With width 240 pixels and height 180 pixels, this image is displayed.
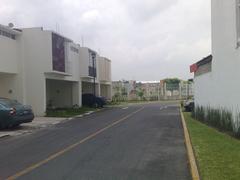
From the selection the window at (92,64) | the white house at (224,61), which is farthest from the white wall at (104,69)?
the white house at (224,61)

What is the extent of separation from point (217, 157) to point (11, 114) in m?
13.7

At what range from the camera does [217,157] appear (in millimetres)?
11062

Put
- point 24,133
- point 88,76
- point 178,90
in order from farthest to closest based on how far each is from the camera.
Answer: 1. point 178,90
2. point 88,76
3. point 24,133

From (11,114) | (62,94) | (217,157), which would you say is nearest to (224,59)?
(217,157)

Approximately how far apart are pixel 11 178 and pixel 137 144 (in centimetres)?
602

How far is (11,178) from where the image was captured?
9.58 m

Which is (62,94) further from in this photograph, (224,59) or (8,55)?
(224,59)

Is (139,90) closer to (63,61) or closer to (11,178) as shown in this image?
(63,61)

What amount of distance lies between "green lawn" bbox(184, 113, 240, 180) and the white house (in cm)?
168

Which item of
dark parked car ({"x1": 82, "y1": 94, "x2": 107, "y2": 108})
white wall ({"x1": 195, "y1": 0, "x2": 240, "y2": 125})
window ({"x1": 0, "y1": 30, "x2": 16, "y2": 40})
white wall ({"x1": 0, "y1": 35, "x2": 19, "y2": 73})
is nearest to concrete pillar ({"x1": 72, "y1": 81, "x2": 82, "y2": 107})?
dark parked car ({"x1": 82, "y1": 94, "x2": 107, "y2": 108})

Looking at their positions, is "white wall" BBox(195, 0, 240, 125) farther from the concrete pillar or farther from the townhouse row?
the concrete pillar

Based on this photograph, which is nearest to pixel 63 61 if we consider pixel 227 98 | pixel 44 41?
pixel 44 41

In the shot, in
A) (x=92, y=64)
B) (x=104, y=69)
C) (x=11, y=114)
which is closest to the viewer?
(x=11, y=114)

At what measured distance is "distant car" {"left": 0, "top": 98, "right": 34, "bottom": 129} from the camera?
22344 mm
